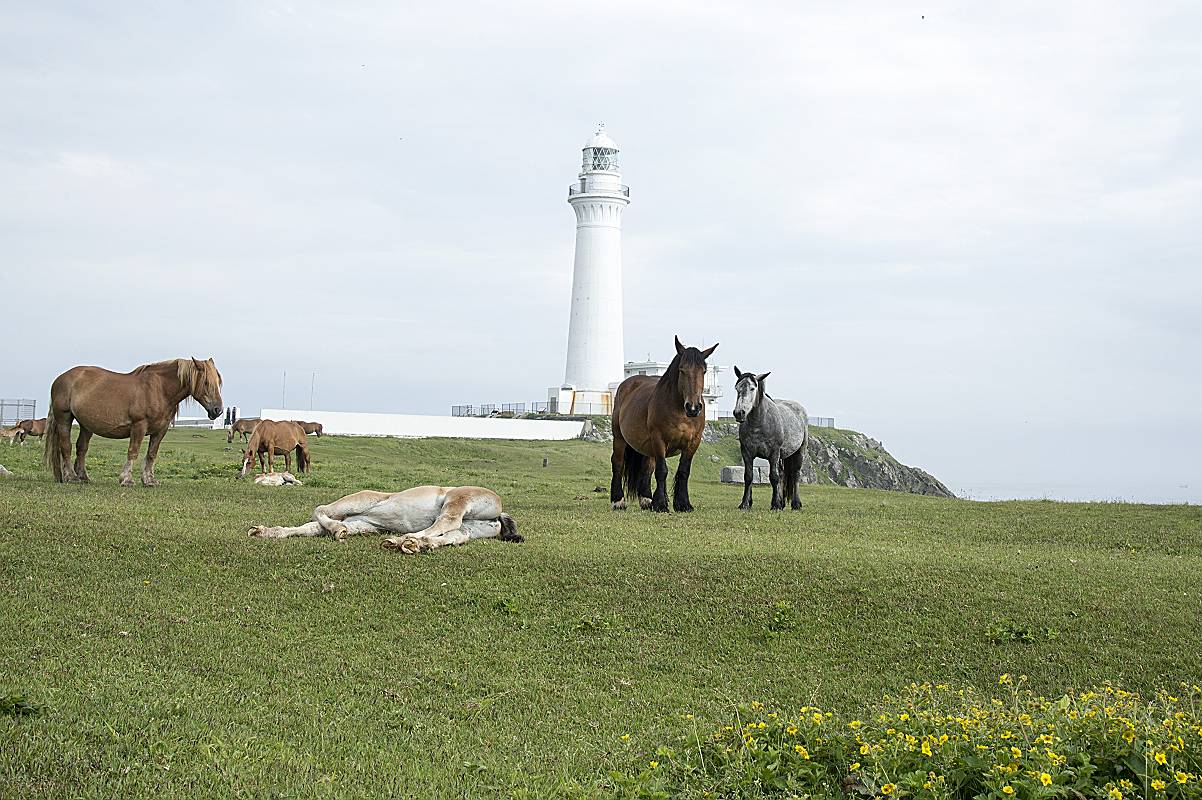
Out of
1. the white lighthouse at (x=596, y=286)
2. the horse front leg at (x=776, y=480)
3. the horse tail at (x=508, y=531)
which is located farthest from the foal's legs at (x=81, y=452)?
the white lighthouse at (x=596, y=286)

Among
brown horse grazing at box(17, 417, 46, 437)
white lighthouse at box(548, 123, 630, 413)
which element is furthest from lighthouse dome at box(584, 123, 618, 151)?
brown horse grazing at box(17, 417, 46, 437)

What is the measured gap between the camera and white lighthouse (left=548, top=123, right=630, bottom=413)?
66125 mm

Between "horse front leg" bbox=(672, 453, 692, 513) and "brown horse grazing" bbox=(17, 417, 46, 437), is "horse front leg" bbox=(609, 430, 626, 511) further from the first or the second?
"brown horse grazing" bbox=(17, 417, 46, 437)

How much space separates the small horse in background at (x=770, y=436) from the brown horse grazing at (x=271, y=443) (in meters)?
10.5

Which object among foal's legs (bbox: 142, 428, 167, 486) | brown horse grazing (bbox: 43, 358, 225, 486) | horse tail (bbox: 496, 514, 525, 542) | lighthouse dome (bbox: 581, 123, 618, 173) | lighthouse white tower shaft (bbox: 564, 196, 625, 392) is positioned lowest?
horse tail (bbox: 496, 514, 525, 542)

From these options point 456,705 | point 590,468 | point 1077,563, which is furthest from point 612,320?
point 456,705

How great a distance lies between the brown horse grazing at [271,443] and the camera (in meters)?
22.7

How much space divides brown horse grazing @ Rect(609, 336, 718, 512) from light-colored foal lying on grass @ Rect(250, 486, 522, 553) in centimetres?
455

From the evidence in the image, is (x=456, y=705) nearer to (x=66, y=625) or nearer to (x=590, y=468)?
(x=66, y=625)

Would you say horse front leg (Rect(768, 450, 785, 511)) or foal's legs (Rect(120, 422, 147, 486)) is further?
horse front leg (Rect(768, 450, 785, 511))

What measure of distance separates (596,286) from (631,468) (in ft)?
162

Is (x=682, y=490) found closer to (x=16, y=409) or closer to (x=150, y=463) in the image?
(x=150, y=463)

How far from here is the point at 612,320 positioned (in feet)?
222

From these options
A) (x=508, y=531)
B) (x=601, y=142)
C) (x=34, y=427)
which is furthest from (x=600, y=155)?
(x=508, y=531)
